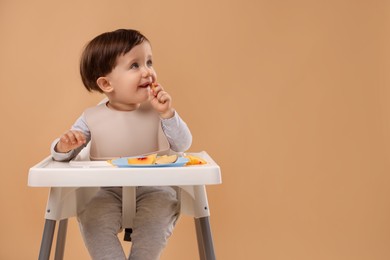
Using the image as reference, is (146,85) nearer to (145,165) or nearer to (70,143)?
(70,143)

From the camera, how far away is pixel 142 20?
2.17 metres

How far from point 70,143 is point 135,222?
8.0 inches

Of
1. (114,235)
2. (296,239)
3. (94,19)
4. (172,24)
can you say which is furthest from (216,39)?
(114,235)

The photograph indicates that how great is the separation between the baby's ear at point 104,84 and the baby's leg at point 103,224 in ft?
0.74

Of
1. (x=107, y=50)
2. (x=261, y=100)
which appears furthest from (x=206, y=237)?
(x=261, y=100)

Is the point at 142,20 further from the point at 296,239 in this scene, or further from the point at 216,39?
the point at 296,239

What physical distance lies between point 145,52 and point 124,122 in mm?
158

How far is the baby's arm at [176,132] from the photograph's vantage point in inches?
56.4

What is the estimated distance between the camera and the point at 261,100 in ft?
7.13

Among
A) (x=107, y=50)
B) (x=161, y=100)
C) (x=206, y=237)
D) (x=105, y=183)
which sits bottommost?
(x=206, y=237)

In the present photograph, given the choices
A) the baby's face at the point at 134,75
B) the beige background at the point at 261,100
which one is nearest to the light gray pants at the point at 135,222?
the baby's face at the point at 134,75

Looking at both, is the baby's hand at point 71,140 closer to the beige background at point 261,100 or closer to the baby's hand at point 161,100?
the baby's hand at point 161,100

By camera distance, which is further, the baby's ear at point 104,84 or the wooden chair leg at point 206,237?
the baby's ear at point 104,84

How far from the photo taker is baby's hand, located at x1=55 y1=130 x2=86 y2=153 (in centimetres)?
137
